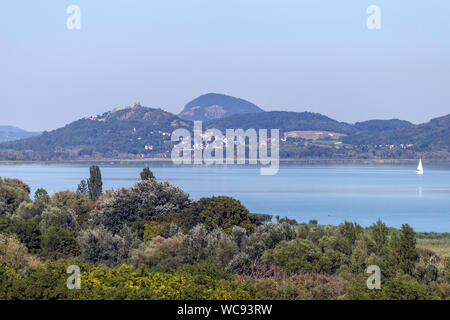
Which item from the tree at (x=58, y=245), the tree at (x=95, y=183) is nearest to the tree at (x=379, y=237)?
the tree at (x=58, y=245)

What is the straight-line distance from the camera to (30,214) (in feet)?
119

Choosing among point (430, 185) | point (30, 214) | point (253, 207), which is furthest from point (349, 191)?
point (30, 214)

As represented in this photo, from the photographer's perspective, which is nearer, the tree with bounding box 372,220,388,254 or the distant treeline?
the distant treeline

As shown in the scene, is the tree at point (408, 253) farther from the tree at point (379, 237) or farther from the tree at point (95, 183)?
the tree at point (95, 183)

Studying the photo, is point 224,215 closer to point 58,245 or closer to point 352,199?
point 58,245

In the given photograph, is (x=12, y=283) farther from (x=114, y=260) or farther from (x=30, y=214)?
(x=30, y=214)

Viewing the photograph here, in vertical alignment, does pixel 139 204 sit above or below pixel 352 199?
above

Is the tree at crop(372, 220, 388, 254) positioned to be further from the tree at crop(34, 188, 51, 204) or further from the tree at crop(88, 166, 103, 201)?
the tree at crop(88, 166, 103, 201)

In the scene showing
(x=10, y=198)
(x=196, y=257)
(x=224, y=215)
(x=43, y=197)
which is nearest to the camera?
(x=196, y=257)

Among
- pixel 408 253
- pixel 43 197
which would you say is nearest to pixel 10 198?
pixel 43 197

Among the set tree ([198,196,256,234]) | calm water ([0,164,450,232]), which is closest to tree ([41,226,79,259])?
tree ([198,196,256,234])

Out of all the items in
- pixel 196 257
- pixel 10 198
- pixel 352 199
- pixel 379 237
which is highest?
pixel 379 237

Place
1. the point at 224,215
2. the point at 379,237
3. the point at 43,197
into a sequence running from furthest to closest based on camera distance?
the point at 43,197, the point at 224,215, the point at 379,237

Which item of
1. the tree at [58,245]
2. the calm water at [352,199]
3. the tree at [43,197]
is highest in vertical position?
the tree at [43,197]
